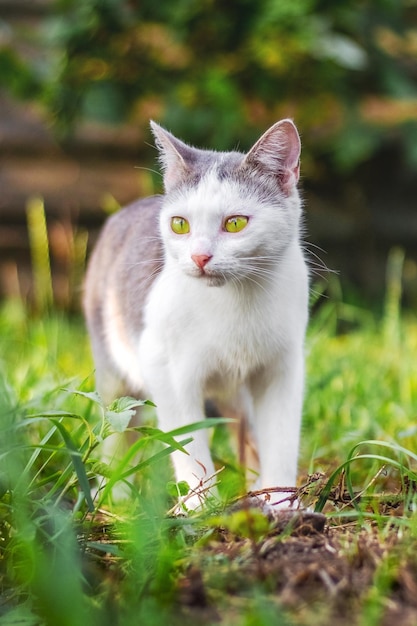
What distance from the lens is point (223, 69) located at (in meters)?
4.35

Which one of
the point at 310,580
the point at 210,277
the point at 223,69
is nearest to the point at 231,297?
the point at 210,277

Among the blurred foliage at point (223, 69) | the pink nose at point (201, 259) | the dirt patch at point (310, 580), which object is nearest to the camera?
the dirt patch at point (310, 580)

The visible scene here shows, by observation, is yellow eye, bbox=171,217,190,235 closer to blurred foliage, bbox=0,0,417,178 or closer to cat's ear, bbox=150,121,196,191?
cat's ear, bbox=150,121,196,191

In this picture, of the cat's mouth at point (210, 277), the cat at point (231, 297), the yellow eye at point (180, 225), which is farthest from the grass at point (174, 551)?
the yellow eye at point (180, 225)

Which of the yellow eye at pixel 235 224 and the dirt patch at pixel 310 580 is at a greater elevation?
the yellow eye at pixel 235 224

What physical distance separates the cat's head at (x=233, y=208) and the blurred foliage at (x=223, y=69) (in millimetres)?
2313

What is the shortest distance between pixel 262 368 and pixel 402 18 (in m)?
3.33

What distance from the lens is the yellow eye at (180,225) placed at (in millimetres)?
1899

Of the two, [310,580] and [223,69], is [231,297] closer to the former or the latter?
[310,580]

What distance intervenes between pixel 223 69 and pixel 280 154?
8.47 feet

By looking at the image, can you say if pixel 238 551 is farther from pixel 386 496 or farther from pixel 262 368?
pixel 262 368

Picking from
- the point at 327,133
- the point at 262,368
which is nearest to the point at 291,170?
the point at 262,368

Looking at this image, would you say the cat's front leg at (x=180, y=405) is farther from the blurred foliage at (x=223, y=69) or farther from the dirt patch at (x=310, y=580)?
the blurred foliage at (x=223, y=69)

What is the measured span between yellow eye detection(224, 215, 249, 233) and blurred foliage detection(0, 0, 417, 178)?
2471 mm
